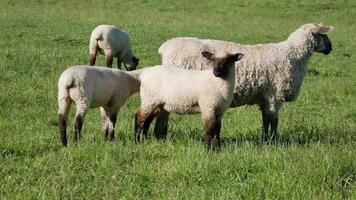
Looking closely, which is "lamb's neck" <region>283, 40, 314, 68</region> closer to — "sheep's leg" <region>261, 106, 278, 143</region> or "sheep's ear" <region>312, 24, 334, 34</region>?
"sheep's ear" <region>312, 24, 334, 34</region>

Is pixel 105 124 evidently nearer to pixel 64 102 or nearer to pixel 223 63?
pixel 64 102

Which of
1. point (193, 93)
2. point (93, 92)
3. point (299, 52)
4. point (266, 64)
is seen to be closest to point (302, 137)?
point (266, 64)

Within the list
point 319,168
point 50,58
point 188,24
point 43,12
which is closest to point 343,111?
point 319,168

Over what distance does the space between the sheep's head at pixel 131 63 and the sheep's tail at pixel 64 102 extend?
309 inches

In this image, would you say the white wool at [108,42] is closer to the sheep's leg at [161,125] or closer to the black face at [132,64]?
the black face at [132,64]

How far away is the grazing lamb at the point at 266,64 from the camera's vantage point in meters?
8.87

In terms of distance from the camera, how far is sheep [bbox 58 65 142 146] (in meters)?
7.75

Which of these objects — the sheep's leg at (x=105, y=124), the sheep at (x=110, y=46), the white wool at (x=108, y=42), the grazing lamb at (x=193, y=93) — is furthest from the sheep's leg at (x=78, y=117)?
the white wool at (x=108, y=42)

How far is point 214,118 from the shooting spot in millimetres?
7535

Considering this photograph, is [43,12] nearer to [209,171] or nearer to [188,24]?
[188,24]

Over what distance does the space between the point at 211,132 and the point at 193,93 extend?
693mm

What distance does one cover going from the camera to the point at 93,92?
7973 mm

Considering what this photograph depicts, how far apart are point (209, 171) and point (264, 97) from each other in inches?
131

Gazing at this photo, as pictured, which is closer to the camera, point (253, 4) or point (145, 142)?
point (145, 142)
